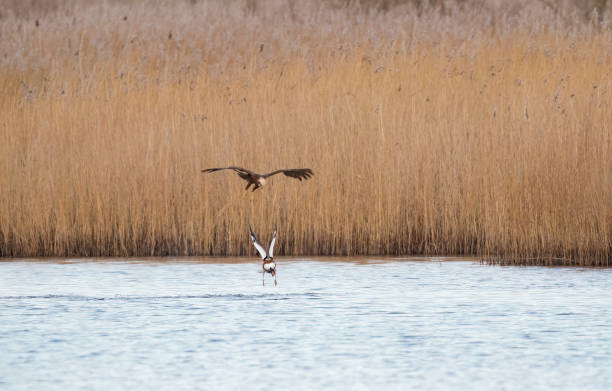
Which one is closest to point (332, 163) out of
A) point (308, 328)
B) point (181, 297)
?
point (181, 297)

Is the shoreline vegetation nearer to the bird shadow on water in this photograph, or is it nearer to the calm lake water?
the calm lake water

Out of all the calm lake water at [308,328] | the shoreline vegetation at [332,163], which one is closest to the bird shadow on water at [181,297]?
the calm lake water at [308,328]

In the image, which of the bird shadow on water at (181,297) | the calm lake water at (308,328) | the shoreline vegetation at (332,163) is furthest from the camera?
the shoreline vegetation at (332,163)

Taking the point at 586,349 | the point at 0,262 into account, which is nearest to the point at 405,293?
the point at 586,349

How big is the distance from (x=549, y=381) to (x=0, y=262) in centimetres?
530

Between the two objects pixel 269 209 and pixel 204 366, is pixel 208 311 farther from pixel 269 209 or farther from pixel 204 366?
pixel 269 209

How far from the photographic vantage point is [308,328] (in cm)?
533

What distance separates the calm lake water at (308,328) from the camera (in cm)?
434

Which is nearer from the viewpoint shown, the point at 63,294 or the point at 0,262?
the point at 63,294

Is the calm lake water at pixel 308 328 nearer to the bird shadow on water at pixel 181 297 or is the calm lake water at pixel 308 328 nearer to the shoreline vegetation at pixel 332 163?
the bird shadow on water at pixel 181 297

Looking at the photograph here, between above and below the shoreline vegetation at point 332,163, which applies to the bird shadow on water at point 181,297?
below

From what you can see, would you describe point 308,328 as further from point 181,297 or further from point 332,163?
point 332,163

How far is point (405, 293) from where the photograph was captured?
6.47m

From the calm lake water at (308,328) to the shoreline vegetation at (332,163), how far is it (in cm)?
82
